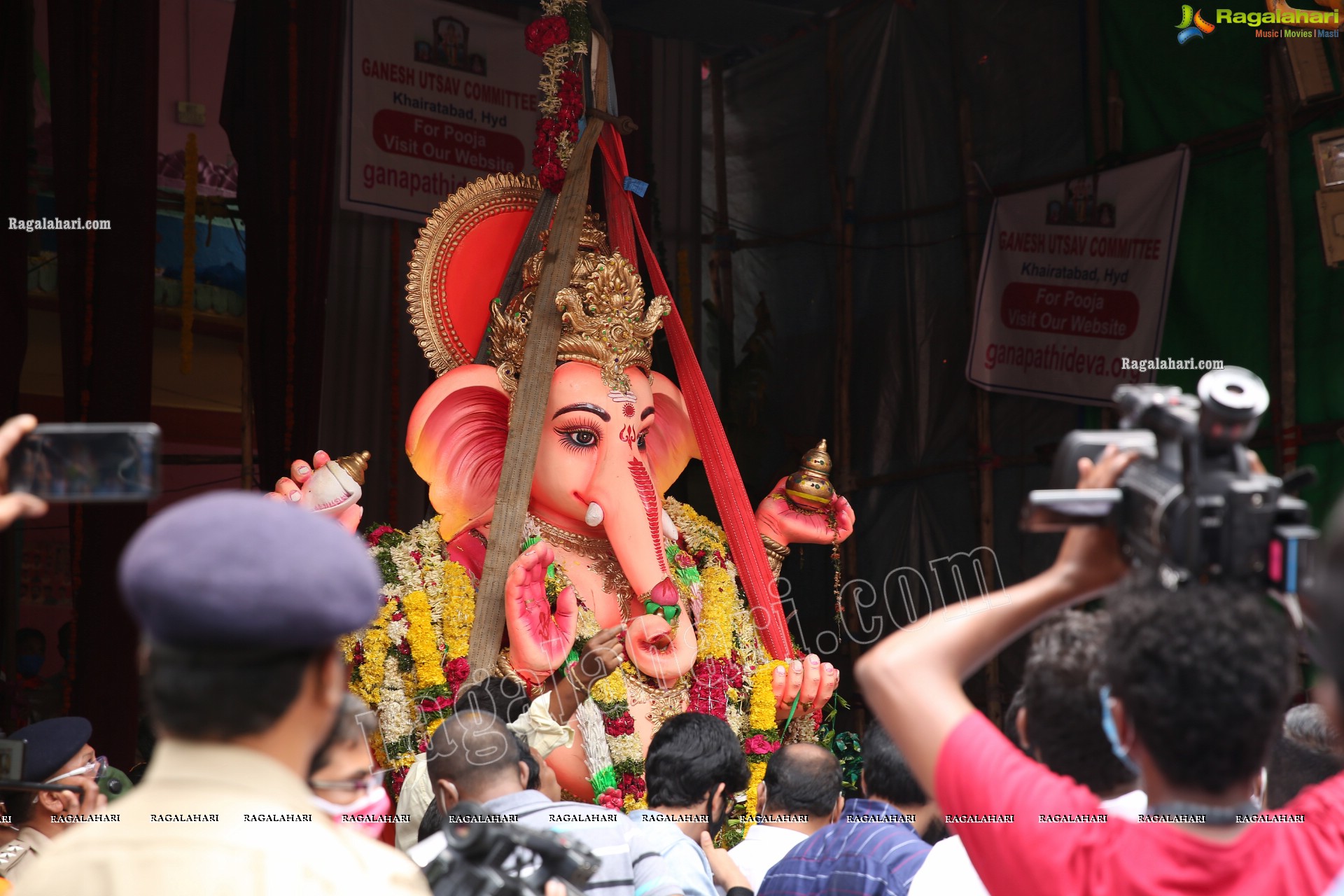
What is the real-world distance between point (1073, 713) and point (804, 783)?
1490 mm

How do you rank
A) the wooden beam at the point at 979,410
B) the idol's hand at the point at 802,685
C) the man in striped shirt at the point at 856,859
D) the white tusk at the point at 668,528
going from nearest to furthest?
the man in striped shirt at the point at 856,859 < the idol's hand at the point at 802,685 < the white tusk at the point at 668,528 < the wooden beam at the point at 979,410

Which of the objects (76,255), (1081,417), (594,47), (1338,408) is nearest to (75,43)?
(76,255)

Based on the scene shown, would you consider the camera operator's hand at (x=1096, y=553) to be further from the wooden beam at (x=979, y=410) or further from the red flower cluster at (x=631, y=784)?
the wooden beam at (x=979, y=410)

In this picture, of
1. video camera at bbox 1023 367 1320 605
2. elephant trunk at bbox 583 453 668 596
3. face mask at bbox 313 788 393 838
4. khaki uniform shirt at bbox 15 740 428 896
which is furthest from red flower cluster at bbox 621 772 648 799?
khaki uniform shirt at bbox 15 740 428 896

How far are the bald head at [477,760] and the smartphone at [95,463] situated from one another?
1.21 m

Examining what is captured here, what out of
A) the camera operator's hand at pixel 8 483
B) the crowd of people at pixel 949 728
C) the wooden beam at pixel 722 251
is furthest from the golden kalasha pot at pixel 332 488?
the wooden beam at pixel 722 251

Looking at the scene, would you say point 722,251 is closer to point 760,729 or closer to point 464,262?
point 464,262

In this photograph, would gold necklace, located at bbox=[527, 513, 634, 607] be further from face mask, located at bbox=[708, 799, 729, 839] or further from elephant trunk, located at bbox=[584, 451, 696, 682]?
face mask, located at bbox=[708, 799, 729, 839]

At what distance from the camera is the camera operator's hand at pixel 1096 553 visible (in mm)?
1573

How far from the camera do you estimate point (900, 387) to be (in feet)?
22.8

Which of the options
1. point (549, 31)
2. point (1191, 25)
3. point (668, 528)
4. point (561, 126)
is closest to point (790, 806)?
point (668, 528)

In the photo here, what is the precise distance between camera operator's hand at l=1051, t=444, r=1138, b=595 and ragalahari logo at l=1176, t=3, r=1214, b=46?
14.7 ft

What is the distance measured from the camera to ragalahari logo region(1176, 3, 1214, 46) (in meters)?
5.40

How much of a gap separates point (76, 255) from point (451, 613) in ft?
8.98
